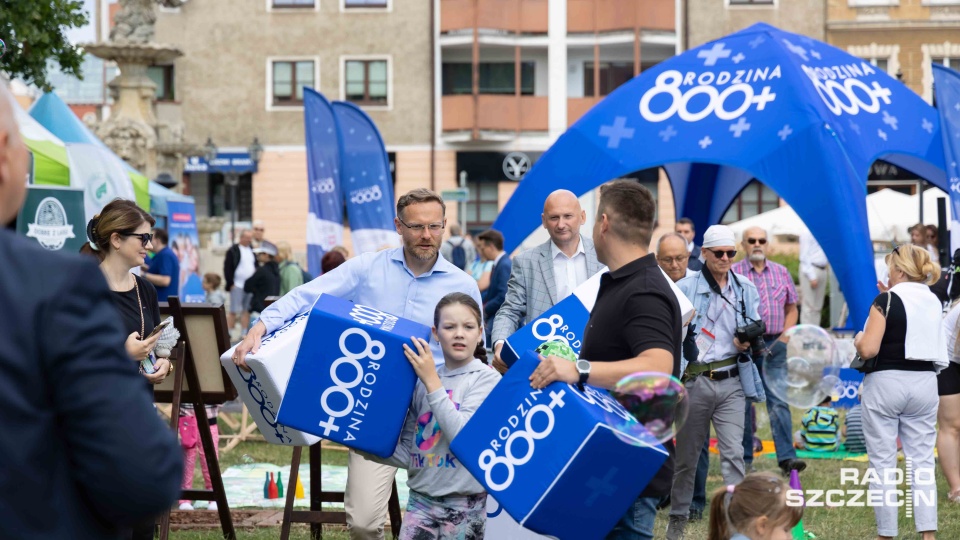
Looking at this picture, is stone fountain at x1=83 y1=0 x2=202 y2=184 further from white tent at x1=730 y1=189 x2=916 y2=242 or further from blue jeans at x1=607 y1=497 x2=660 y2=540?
blue jeans at x1=607 y1=497 x2=660 y2=540

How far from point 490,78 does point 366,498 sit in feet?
128

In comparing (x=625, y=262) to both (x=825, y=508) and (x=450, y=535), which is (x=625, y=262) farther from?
(x=825, y=508)

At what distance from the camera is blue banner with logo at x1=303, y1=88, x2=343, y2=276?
17.8m

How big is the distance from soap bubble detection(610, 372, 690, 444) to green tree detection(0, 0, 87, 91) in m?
12.9

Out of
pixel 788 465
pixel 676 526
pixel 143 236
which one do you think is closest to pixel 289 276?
pixel 788 465

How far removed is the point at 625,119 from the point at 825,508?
474 cm

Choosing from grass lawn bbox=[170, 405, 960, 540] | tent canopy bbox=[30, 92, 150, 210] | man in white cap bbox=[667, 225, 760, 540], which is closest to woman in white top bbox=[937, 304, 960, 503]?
grass lawn bbox=[170, 405, 960, 540]

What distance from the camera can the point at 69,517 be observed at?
→ 2188mm

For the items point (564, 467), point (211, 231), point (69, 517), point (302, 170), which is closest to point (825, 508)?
point (564, 467)

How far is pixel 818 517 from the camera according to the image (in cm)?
882

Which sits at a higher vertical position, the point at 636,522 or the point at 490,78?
the point at 490,78

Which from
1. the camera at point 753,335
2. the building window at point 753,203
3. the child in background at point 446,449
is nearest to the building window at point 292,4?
the building window at point 753,203

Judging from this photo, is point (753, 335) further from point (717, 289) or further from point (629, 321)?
point (629, 321)

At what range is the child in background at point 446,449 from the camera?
204 inches
